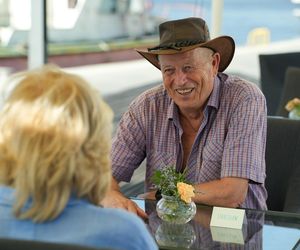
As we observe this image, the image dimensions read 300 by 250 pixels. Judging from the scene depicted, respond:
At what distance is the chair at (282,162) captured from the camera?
288 cm

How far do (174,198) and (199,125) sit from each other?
0.54 m

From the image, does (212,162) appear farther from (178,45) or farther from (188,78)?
(178,45)

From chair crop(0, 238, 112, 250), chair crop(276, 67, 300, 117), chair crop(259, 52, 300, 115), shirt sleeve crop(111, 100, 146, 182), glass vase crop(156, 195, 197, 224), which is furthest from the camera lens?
chair crop(259, 52, 300, 115)

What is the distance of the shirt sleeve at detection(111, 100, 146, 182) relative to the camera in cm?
267

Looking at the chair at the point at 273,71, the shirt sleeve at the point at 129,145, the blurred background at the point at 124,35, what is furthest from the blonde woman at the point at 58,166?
the blurred background at the point at 124,35

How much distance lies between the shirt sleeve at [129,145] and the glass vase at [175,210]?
50 centimetres

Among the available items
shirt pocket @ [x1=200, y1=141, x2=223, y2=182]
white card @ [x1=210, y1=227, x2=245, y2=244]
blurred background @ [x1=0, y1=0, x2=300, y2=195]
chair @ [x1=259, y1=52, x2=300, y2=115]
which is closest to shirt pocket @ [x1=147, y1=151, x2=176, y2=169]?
shirt pocket @ [x1=200, y1=141, x2=223, y2=182]

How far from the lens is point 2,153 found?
1386 mm

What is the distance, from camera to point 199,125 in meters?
2.62

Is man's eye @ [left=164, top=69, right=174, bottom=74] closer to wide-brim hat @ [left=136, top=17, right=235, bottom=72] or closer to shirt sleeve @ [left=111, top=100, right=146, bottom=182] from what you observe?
wide-brim hat @ [left=136, top=17, right=235, bottom=72]

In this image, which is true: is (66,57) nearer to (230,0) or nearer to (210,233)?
(230,0)

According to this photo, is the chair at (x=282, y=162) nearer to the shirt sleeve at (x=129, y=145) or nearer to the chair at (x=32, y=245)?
the shirt sleeve at (x=129, y=145)

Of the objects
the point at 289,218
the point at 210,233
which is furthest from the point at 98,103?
the point at 289,218

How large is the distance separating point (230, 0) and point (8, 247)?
501cm
